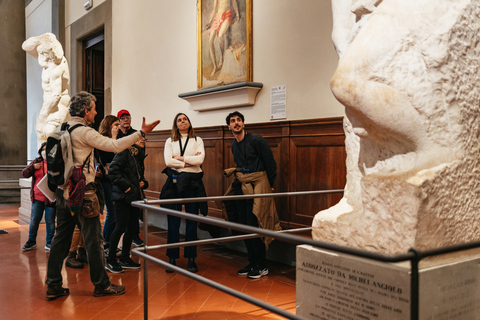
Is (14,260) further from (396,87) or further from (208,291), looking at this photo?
(396,87)

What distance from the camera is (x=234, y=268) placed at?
528 cm

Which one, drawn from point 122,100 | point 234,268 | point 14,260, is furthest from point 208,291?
point 122,100

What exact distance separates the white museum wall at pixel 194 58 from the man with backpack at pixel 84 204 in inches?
75.4

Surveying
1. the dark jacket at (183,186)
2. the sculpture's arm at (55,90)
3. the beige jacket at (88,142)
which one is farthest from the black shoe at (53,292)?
the sculpture's arm at (55,90)

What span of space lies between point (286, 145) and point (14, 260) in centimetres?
356

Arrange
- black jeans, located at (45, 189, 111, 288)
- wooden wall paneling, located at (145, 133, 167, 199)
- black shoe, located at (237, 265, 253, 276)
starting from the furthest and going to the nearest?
wooden wall paneling, located at (145, 133, 167, 199) < black shoe, located at (237, 265, 253, 276) < black jeans, located at (45, 189, 111, 288)

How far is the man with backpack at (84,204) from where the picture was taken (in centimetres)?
399

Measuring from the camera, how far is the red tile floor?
3.81m

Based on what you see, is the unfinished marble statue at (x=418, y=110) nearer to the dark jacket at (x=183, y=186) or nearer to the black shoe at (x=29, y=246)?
the dark jacket at (x=183, y=186)

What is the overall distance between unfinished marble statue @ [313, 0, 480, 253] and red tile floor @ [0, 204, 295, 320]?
243 cm

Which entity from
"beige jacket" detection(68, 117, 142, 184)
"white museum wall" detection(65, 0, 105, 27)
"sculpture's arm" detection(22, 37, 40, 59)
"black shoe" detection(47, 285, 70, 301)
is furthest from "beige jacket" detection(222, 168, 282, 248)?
"white museum wall" detection(65, 0, 105, 27)

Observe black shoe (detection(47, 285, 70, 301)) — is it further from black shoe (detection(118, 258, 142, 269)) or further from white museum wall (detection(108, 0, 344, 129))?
white museum wall (detection(108, 0, 344, 129))

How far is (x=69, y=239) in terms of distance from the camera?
4.25 meters

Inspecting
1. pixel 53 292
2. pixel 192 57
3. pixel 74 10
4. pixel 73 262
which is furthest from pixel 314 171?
pixel 74 10
